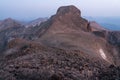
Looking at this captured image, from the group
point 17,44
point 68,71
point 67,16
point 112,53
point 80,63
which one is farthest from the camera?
point 67,16

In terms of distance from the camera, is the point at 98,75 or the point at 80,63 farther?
the point at 80,63

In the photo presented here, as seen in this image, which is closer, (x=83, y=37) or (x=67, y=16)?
(x=83, y=37)

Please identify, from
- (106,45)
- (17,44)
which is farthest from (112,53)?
(17,44)

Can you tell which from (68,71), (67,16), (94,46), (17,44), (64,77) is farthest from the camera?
(67,16)

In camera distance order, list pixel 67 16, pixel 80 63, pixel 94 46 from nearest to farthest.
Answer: pixel 80 63 → pixel 94 46 → pixel 67 16

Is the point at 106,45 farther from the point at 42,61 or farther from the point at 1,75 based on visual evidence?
the point at 1,75

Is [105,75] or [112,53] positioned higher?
[105,75]

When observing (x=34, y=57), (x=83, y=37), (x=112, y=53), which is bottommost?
(x=112, y=53)

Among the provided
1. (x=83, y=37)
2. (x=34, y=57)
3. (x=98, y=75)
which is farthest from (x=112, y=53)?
(x=98, y=75)

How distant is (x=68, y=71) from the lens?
1861 cm

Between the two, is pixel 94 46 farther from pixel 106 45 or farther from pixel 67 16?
pixel 67 16

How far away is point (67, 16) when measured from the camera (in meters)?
49.6

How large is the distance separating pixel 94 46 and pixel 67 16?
981 centimetres

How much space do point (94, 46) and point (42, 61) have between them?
2020 cm
